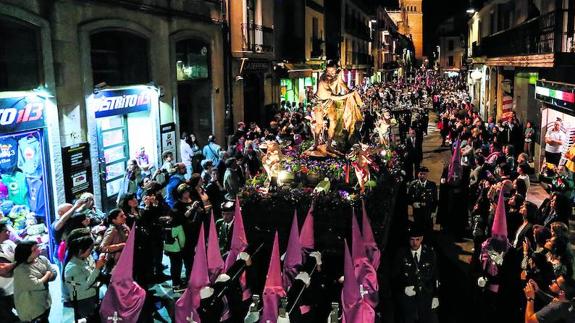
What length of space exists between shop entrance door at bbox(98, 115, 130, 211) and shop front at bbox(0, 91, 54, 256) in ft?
6.57

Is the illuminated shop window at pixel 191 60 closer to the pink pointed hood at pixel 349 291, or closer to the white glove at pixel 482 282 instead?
the pink pointed hood at pixel 349 291

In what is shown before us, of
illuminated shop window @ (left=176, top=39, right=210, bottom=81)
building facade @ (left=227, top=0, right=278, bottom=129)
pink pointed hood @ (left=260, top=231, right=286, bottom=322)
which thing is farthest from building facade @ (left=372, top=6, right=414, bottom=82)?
pink pointed hood @ (left=260, top=231, right=286, bottom=322)

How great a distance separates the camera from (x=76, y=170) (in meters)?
11.9

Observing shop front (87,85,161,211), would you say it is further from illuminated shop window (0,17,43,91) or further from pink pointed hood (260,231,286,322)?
pink pointed hood (260,231,286,322)

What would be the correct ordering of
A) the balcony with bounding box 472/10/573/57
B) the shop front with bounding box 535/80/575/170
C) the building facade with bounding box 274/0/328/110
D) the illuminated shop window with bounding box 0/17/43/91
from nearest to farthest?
1. the illuminated shop window with bounding box 0/17/43/91
2. the shop front with bounding box 535/80/575/170
3. the balcony with bounding box 472/10/573/57
4. the building facade with bounding box 274/0/328/110

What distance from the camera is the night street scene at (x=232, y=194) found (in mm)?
6699

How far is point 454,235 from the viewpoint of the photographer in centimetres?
1207

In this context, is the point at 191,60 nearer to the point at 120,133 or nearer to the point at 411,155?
the point at 120,133

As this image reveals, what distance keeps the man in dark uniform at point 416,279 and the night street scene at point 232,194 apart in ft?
0.07

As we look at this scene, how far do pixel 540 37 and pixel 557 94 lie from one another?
9.96 ft

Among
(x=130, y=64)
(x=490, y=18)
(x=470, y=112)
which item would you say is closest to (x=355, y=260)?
(x=130, y=64)

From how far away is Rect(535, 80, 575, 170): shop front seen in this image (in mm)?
13430

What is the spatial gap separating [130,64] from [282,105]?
1556 cm

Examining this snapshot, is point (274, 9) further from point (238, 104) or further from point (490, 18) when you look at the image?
point (490, 18)
